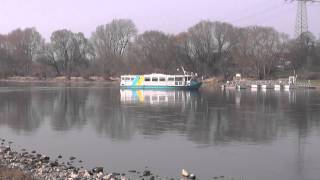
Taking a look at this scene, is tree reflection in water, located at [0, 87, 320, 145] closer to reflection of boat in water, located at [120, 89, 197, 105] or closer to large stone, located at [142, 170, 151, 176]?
large stone, located at [142, 170, 151, 176]

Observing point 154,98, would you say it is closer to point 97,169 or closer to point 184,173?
point 97,169

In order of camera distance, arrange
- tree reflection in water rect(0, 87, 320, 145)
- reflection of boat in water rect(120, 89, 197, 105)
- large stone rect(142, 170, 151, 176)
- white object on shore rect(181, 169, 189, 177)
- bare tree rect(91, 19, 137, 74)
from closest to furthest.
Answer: white object on shore rect(181, 169, 189, 177) → large stone rect(142, 170, 151, 176) → tree reflection in water rect(0, 87, 320, 145) → reflection of boat in water rect(120, 89, 197, 105) → bare tree rect(91, 19, 137, 74)

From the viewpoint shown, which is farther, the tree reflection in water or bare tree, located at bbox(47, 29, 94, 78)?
bare tree, located at bbox(47, 29, 94, 78)

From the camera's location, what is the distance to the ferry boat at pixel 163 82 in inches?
3241

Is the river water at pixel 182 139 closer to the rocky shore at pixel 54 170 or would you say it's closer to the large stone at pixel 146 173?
the large stone at pixel 146 173

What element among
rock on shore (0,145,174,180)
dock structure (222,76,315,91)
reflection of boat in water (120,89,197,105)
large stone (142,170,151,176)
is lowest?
large stone (142,170,151,176)

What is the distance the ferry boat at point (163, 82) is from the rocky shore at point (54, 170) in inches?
2469

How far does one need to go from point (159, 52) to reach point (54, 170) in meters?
107

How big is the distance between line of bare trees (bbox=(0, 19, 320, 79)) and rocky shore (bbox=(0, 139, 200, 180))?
83.3m

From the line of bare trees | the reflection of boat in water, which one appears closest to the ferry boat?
the reflection of boat in water

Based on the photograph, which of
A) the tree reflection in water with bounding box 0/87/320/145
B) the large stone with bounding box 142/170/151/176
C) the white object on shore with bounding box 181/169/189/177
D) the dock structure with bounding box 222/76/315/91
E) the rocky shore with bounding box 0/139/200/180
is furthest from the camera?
the dock structure with bounding box 222/76/315/91

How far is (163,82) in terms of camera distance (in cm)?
8612

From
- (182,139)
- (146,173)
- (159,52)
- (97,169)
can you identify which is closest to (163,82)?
(159,52)

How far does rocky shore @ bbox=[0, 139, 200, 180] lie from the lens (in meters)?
15.7
